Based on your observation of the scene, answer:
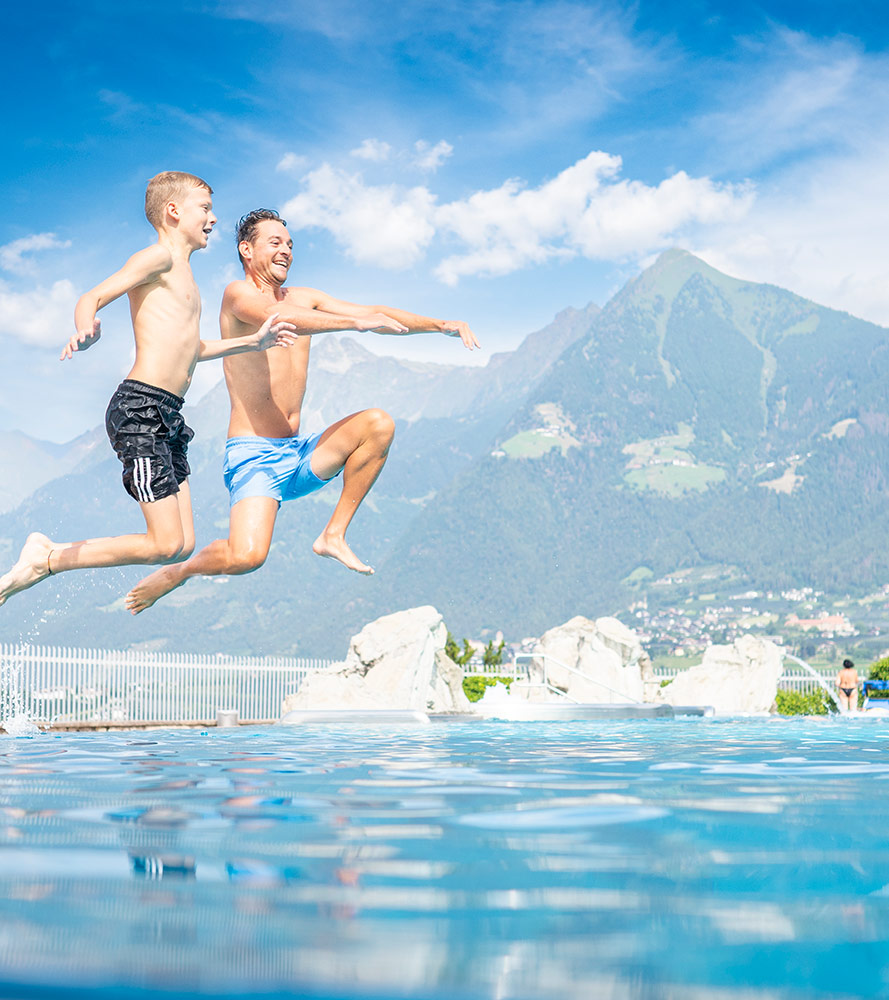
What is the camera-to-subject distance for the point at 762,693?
2147 centimetres

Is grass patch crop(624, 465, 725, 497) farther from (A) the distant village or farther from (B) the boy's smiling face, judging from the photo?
(B) the boy's smiling face

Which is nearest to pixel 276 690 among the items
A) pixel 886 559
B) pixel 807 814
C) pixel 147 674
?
pixel 147 674

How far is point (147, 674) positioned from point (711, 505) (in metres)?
170

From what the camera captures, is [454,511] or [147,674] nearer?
[147,674]

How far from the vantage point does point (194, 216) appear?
5.98 metres

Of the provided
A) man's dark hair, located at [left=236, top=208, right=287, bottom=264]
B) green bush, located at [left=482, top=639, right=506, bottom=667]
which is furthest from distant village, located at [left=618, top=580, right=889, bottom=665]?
man's dark hair, located at [left=236, top=208, right=287, bottom=264]

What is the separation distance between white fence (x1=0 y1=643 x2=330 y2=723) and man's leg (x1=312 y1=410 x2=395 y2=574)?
9.25 meters

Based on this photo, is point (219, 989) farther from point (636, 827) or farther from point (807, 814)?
point (807, 814)

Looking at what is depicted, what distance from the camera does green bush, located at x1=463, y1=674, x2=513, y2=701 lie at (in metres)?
22.8

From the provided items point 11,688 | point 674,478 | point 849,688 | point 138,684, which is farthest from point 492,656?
point 674,478

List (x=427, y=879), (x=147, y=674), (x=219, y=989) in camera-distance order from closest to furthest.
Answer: (x=219, y=989) → (x=427, y=879) → (x=147, y=674)

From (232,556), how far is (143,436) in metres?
0.81

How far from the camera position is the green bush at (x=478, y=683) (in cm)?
2284

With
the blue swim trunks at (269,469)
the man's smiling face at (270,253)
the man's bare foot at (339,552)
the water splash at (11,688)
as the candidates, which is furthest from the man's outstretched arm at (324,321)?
the water splash at (11,688)
